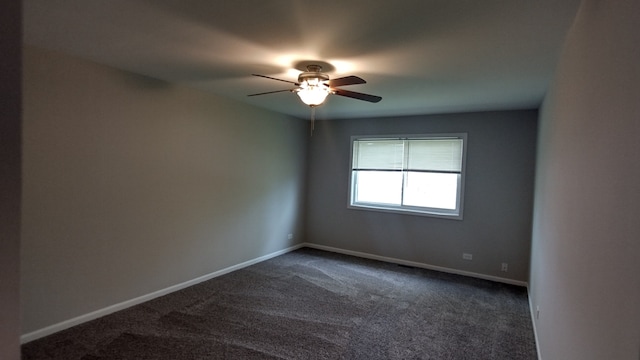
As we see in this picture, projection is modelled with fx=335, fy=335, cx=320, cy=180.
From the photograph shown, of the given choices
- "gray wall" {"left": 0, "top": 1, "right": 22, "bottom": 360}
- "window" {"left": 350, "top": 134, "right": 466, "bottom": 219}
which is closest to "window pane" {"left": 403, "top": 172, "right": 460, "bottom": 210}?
"window" {"left": 350, "top": 134, "right": 466, "bottom": 219}

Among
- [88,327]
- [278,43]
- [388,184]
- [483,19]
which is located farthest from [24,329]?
[388,184]

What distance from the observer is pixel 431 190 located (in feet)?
17.3

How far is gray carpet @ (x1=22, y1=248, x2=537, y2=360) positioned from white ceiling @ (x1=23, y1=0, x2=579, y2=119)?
7.92 ft

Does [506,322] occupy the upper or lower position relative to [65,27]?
lower

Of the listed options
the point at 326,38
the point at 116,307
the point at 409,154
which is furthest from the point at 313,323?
the point at 409,154

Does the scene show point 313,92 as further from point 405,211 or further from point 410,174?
point 405,211

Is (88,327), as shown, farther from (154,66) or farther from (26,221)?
(154,66)

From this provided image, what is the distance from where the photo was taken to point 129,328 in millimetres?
3055

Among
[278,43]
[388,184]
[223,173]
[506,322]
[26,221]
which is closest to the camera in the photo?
[278,43]

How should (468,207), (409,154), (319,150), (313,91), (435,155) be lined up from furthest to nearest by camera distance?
(319,150) < (409,154) < (435,155) < (468,207) < (313,91)

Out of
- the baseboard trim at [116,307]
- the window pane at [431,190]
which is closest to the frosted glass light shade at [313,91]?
the baseboard trim at [116,307]

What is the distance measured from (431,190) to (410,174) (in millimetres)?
412

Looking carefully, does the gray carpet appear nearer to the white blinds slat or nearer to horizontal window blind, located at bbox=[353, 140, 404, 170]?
the white blinds slat

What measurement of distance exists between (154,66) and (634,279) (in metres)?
3.60
